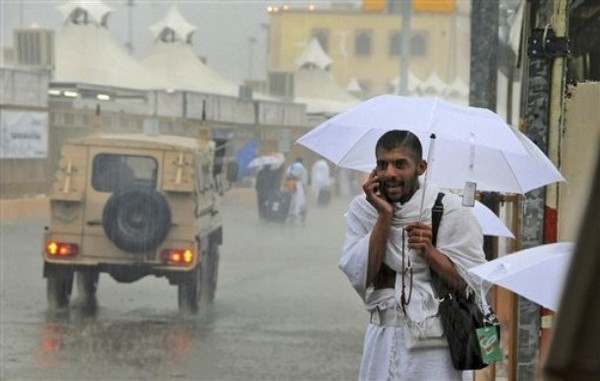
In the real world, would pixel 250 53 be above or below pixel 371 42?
below

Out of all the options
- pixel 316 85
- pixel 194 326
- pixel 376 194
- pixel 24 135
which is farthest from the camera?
pixel 316 85

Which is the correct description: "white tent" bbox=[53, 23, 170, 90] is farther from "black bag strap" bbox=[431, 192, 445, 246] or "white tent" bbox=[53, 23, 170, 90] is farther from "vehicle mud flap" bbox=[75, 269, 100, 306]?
"black bag strap" bbox=[431, 192, 445, 246]

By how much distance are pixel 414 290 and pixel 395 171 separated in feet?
1.20

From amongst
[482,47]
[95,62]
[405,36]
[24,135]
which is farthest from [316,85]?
[482,47]

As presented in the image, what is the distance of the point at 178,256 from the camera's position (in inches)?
482

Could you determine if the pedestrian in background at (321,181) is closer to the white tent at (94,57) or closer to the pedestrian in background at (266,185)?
the pedestrian in background at (266,185)

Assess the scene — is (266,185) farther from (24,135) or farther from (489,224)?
(489,224)

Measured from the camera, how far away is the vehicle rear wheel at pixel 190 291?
1240 cm

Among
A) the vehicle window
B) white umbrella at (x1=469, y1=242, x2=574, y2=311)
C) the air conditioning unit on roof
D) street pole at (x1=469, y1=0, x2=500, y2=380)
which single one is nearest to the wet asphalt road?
the vehicle window

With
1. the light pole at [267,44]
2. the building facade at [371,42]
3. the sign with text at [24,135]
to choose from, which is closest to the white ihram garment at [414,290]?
the sign with text at [24,135]

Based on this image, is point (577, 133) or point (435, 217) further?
point (577, 133)

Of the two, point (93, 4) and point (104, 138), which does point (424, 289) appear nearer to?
point (104, 138)

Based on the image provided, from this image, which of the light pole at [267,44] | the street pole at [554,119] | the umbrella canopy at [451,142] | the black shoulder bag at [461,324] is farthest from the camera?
the light pole at [267,44]

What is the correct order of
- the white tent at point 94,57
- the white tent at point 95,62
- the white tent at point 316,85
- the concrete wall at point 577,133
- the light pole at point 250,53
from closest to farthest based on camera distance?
the concrete wall at point 577,133, the light pole at point 250,53, the white tent at point 94,57, the white tent at point 95,62, the white tent at point 316,85
